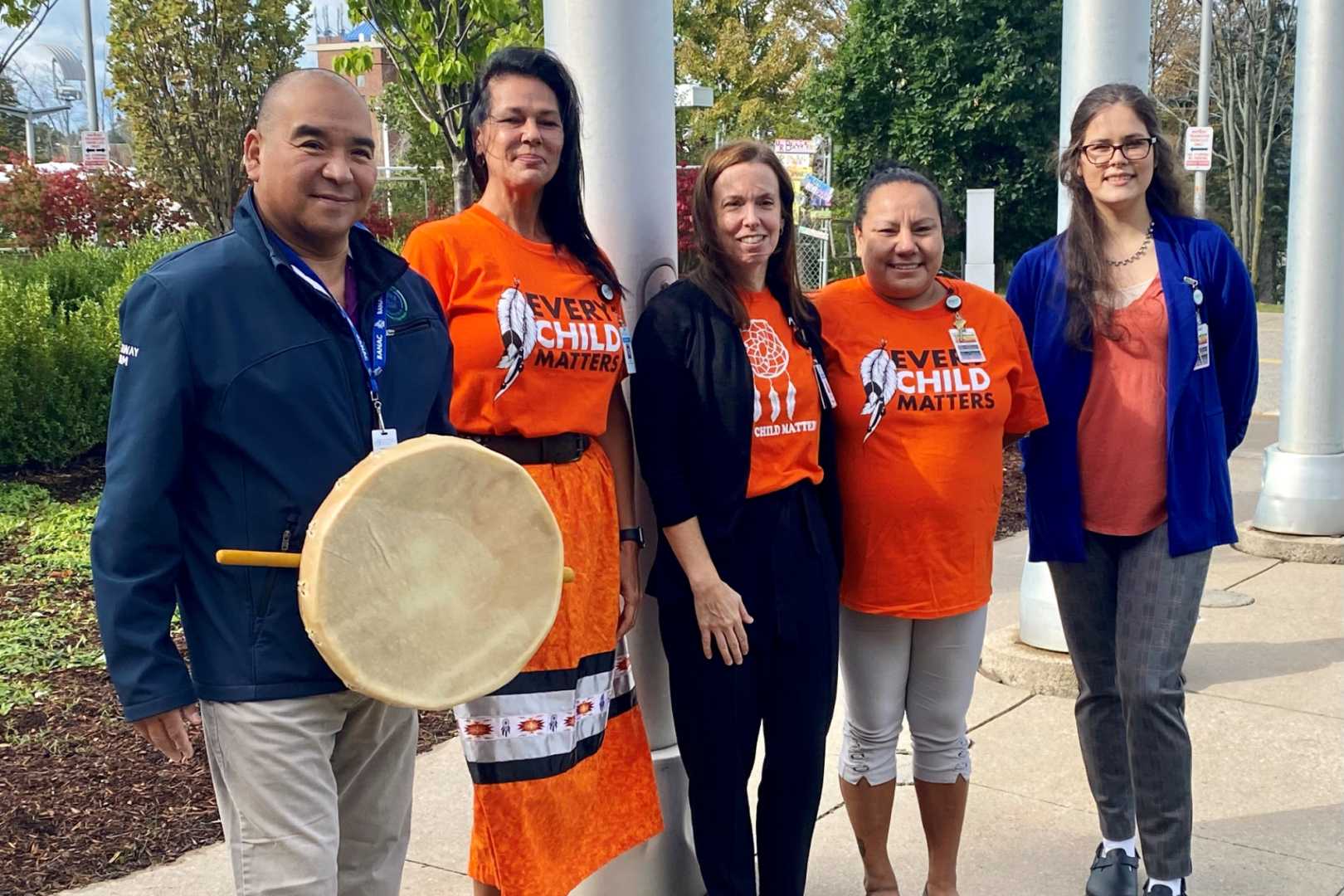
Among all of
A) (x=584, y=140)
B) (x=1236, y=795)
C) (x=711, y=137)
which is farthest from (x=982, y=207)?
(x=711, y=137)

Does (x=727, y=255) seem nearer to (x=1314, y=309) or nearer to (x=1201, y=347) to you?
(x=1201, y=347)

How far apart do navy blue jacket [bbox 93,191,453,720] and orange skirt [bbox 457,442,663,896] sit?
625 millimetres

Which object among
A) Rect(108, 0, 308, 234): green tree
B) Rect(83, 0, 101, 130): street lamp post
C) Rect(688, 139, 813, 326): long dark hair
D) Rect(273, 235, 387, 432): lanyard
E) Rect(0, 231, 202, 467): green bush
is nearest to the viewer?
Rect(273, 235, 387, 432): lanyard

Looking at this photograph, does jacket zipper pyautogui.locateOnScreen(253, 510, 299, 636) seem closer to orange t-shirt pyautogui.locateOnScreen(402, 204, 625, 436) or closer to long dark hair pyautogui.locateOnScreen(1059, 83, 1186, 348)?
orange t-shirt pyautogui.locateOnScreen(402, 204, 625, 436)

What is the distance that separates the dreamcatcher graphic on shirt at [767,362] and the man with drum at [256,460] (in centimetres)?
93

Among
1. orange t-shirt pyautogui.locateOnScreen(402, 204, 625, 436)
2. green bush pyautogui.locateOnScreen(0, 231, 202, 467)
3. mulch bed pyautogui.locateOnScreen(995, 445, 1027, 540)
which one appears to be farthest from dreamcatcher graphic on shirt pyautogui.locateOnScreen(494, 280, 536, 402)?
green bush pyautogui.locateOnScreen(0, 231, 202, 467)

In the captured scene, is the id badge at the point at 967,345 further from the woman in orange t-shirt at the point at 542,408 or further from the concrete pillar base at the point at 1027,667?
the concrete pillar base at the point at 1027,667

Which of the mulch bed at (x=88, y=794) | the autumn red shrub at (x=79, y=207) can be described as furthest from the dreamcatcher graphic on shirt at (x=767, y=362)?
the autumn red shrub at (x=79, y=207)

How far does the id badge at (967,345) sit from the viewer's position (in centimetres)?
327

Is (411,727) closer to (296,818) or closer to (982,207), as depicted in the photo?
(296,818)

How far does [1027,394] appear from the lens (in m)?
3.38

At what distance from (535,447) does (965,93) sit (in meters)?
15.8

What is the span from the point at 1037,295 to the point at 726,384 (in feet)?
3.51

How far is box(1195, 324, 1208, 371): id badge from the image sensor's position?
130 inches
